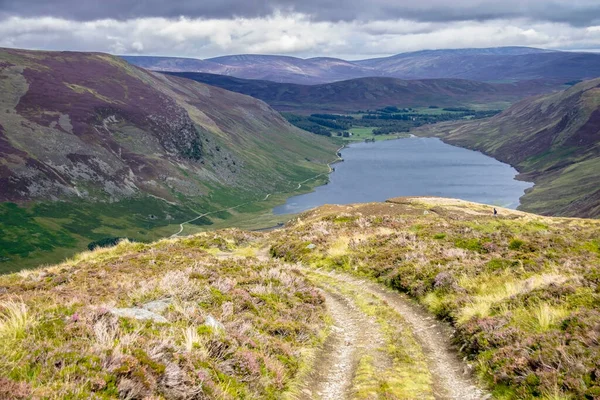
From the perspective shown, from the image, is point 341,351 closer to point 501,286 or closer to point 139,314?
point 139,314

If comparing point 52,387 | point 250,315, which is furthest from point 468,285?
point 52,387

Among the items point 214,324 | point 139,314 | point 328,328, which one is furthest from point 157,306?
point 328,328

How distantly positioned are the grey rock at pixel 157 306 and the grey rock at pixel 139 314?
2.20 feet

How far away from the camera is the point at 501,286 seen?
18609mm

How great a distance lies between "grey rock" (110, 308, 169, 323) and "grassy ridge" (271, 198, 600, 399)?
8782mm

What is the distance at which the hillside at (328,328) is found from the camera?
382 inches

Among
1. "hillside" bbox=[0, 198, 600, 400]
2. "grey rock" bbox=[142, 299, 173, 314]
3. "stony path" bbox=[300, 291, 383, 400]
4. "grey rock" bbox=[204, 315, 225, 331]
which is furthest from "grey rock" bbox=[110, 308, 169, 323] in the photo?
"stony path" bbox=[300, 291, 383, 400]

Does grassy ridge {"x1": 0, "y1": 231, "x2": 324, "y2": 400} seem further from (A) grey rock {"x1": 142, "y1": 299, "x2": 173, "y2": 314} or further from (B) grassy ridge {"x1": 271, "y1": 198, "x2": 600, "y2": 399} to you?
(B) grassy ridge {"x1": 271, "y1": 198, "x2": 600, "y2": 399}

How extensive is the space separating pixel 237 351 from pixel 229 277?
9.84 m

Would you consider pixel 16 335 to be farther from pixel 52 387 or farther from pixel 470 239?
pixel 470 239

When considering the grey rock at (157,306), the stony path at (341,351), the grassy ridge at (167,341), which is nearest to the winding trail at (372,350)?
the stony path at (341,351)

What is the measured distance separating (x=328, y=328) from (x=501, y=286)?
688 centimetres

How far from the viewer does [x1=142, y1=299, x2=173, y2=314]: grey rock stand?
1435cm

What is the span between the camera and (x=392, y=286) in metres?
23.4
